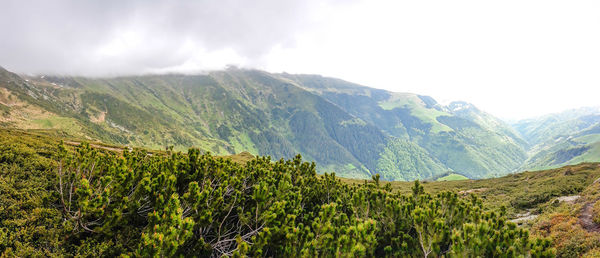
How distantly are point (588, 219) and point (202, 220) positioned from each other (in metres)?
27.0

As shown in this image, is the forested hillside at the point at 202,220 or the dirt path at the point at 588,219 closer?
the forested hillside at the point at 202,220

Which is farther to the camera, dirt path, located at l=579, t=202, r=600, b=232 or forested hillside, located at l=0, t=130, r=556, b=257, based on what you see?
dirt path, located at l=579, t=202, r=600, b=232

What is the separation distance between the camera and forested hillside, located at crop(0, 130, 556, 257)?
936 cm

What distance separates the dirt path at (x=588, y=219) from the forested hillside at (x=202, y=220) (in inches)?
354

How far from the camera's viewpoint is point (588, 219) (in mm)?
18219

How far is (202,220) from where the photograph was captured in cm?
1074

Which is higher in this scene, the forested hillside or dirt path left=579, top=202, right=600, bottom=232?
the forested hillside

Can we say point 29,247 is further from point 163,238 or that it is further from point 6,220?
point 163,238

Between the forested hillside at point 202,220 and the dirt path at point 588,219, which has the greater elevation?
the forested hillside at point 202,220

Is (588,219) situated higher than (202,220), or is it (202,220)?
(202,220)

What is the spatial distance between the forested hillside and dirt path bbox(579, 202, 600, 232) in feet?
29.5

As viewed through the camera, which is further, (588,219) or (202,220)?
(588,219)

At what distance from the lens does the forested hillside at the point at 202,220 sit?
9.36 metres

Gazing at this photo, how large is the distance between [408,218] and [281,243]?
7703 millimetres
